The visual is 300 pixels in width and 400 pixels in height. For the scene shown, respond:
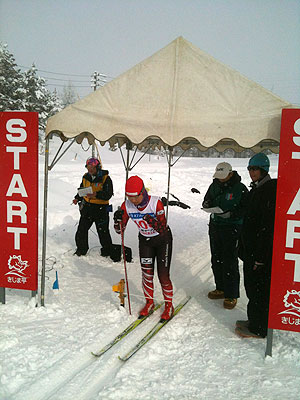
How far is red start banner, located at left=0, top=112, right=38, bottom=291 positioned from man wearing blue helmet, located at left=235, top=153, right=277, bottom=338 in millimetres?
2722

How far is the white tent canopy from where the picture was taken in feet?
11.9

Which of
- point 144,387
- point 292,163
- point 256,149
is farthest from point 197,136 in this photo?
point 256,149

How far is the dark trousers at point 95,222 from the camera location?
6.45 m

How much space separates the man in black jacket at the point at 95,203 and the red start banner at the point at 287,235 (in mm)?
3901

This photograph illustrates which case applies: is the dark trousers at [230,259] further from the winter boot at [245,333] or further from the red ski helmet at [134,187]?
the red ski helmet at [134,187]

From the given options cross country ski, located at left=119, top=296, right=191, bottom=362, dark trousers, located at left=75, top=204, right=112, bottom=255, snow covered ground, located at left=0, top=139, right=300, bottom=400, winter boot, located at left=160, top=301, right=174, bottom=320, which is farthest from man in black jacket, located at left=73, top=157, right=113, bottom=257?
winter boot, located at left=160, top=301, right=174, bottom=320

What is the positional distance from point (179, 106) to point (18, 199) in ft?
7.96

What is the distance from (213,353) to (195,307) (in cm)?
118

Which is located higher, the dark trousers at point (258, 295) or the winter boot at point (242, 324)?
the dark trousers at point (258, 295)

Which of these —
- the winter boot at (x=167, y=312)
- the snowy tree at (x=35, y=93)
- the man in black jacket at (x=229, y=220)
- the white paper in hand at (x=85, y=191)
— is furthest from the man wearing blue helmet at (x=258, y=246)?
the snowy tree at (x=35, y=93)

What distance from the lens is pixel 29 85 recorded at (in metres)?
33.6

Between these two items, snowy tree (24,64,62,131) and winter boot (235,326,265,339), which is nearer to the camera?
winter boot (235,326,265,339)

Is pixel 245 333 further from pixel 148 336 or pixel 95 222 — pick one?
pixel 95 222

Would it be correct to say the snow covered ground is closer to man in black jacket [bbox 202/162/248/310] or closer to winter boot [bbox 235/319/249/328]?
winter boot [bbox 235/319/249/328]
